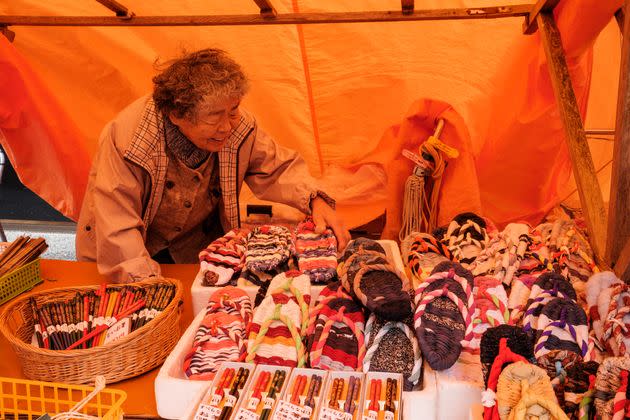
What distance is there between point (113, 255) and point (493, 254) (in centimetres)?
124

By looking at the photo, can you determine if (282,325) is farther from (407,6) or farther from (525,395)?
(407,6)

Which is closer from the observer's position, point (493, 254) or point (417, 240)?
point (493, 254)

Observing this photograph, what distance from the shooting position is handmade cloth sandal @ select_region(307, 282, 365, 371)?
140cm

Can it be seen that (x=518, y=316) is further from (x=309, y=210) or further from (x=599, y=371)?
(x=309, y=210)

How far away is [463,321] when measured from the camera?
1505mm

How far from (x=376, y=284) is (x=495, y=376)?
0.48 meters

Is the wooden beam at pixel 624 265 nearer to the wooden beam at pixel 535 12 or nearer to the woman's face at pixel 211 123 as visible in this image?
the wooden beam at pixel 535 12

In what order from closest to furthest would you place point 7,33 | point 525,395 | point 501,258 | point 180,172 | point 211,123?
point 525,395 < point 501,258 < point 211,123 < point 180,172 < point 7,33

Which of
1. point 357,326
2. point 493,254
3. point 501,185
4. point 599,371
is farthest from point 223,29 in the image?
point 599,371

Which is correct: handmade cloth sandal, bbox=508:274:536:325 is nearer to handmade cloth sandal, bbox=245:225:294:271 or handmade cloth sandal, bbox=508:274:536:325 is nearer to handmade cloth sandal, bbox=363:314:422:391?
handmade cloth sandal, bbox=363:314:422:391

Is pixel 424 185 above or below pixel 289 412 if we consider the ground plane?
above

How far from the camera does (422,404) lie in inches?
51.4

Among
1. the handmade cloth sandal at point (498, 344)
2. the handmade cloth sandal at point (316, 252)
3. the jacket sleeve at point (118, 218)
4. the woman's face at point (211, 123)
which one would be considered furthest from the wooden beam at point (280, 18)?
the handmade cloth sandal at point (498, 344)

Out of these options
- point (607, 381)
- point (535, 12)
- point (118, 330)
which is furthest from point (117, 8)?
point (607, 381)
